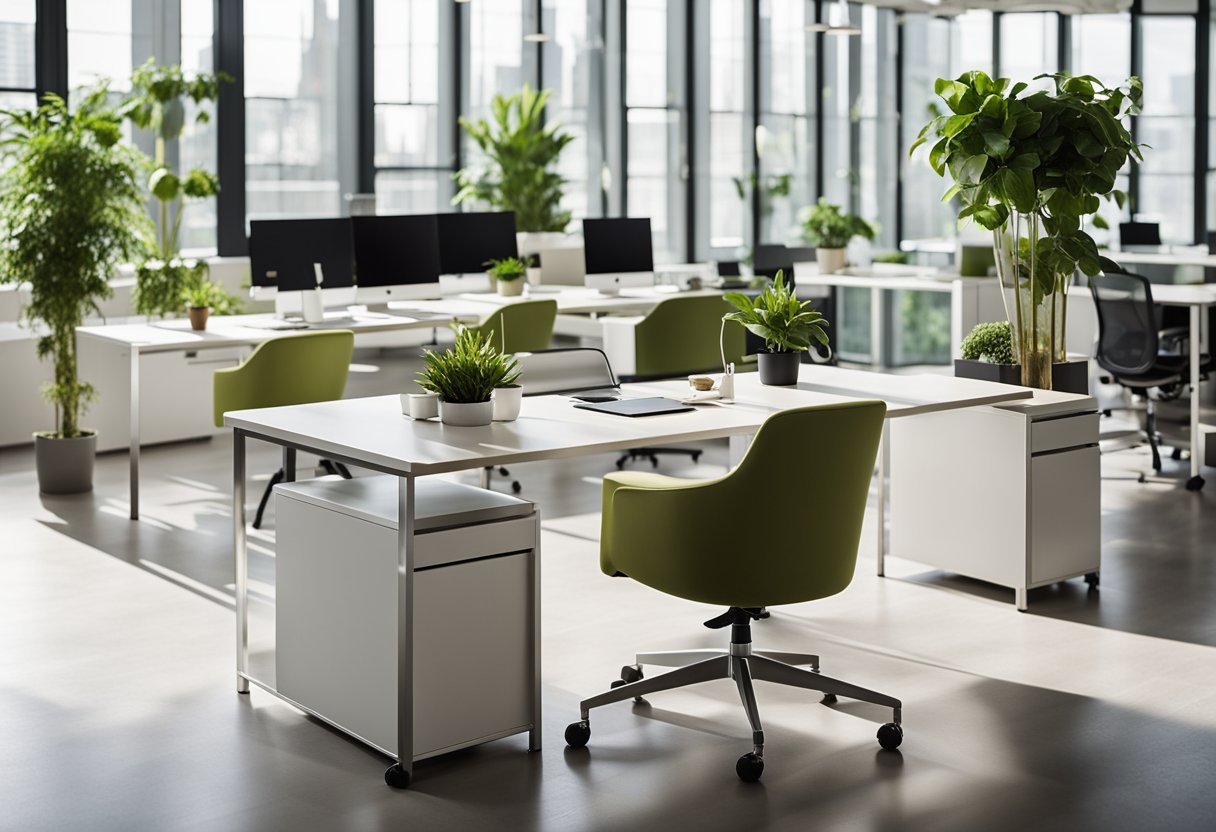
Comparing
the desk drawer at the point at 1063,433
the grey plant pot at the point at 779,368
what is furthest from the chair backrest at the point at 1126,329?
the grey plant pot at the point at 779,368

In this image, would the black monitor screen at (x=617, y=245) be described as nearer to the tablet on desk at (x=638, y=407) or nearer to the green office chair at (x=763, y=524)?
the tablet on desk at (x=638, y=407)

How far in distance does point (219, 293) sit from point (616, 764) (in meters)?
5.46

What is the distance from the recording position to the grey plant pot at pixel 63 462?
6.93 m

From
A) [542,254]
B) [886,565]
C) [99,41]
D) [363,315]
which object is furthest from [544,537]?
Result: [99,41]

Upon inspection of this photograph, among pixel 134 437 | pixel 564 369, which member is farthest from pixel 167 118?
pixel 564 369

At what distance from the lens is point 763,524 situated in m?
3.52

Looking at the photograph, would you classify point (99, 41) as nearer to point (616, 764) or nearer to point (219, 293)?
point (219, 293)

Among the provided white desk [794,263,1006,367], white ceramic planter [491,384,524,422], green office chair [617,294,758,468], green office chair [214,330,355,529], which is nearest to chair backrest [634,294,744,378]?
green office chair [617,294,758,468]

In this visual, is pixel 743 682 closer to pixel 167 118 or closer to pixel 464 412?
pixel 464 412

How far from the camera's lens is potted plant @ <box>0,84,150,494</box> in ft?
21.5

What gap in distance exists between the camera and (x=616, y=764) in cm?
364

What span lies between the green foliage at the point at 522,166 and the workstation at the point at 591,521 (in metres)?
1.27

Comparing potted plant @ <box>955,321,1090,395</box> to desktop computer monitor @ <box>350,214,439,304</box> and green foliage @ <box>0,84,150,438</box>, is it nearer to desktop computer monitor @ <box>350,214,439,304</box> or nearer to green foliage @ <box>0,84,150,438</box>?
desktop computer monitor @ <box>350,214,439,304</box>

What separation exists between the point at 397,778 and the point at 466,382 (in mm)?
1053
